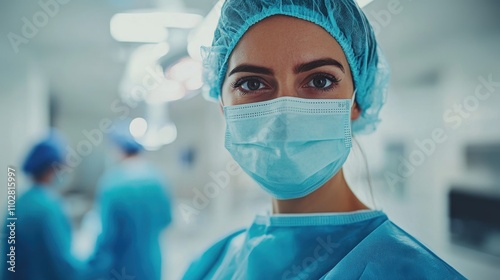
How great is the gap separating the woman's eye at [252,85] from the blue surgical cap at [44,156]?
150 cm

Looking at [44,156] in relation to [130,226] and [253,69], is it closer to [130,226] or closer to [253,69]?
[130,226]

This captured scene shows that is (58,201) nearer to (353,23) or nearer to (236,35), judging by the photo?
(236,35)

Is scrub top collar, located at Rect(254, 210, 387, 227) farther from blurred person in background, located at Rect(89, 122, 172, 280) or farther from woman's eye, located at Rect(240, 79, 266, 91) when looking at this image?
blurred person in background, located at Rect(89, 122, 172, 280)

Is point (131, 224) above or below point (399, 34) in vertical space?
below

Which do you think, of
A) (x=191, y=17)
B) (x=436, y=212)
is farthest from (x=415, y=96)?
(x=191, y=17)

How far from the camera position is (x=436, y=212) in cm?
236

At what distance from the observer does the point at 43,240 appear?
180 centimetres

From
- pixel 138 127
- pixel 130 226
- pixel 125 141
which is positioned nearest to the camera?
pixel 130 226

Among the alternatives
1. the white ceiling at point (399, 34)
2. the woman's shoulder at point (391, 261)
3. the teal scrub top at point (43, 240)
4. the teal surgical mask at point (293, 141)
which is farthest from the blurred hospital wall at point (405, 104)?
the woman's shoulder at point (391, 261)

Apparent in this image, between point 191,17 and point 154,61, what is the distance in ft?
1.63

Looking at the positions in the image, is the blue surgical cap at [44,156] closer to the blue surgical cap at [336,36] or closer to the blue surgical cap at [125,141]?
the blue surgical cap at [125,141]

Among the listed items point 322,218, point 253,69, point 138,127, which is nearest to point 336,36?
point 253,69

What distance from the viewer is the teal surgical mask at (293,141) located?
2.76ft

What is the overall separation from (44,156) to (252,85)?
1.61 m
